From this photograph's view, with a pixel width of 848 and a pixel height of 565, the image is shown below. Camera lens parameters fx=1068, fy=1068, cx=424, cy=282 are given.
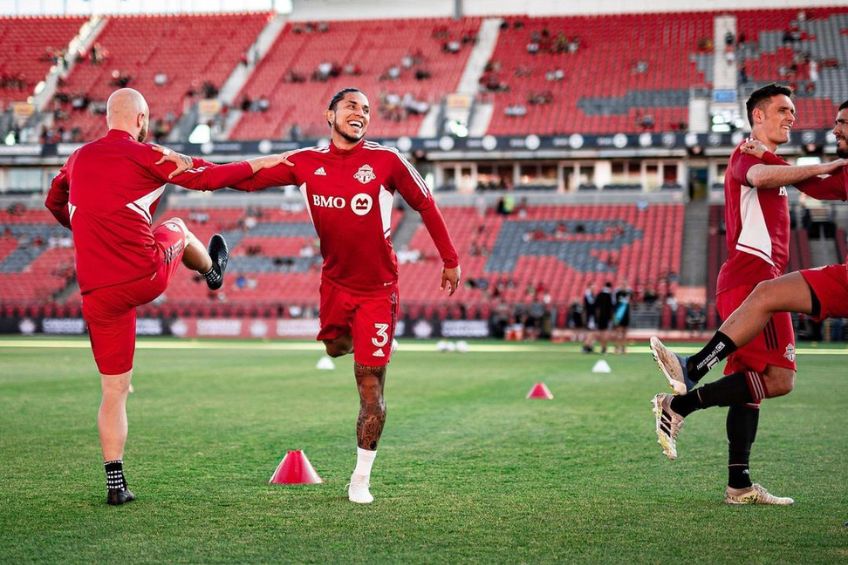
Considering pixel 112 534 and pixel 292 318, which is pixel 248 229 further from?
pixel 112 534

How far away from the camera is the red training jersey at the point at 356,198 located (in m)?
6.62

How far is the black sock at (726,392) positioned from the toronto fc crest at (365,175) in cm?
237

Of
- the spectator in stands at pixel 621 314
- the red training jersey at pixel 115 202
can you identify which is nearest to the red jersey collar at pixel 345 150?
the red training jersey at pixel 115 202

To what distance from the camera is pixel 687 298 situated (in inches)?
1464

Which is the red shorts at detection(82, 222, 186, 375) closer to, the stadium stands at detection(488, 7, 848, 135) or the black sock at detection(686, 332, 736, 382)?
the black sock at detection(686, 332, 736, 382)

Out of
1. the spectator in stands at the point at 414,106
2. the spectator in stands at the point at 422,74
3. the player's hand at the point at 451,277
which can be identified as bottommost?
the player's hand at the point at 451,277

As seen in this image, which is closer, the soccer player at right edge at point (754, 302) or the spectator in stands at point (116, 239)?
the soccer player at right edge at point (754, 302)

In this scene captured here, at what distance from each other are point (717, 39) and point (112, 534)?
48817 millimetres

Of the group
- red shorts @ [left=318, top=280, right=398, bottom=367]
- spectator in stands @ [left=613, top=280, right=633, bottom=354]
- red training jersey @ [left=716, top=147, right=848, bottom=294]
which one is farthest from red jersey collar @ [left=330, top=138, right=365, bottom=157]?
spectator in stands @ [left=613, top=280, right=633, bottom=354]

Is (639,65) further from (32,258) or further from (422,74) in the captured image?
(32,258)

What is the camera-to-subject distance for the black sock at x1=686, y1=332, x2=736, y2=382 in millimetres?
6148

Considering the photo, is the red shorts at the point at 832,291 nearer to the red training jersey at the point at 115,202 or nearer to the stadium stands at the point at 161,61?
the red training jersey at the point at 115,202

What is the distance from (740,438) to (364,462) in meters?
2.32

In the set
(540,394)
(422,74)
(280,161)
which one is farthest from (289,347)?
(422,74)
